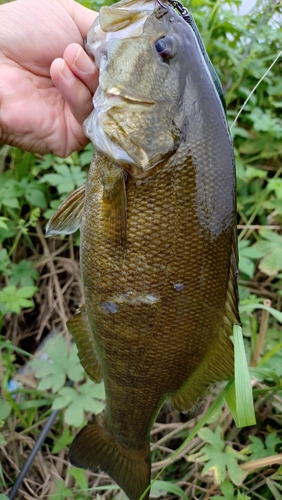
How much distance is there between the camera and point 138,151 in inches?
46.3

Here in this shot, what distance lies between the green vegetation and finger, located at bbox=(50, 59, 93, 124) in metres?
0.72

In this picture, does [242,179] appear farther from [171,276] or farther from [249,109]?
[171,276]

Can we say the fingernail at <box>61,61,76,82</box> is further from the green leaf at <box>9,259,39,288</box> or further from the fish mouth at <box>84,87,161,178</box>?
the green leaf at <box>9,259,39,288</box>

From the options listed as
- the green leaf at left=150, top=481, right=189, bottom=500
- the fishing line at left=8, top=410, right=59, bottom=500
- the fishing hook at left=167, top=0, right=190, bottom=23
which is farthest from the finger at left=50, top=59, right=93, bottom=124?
A: the green leaf at left=150, top=481, right=189, bottom=500

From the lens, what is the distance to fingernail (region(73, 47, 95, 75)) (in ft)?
4.35

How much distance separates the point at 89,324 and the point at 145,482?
0.58 m

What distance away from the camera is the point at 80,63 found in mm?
1342

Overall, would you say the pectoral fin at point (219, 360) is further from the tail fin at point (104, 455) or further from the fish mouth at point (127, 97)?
the fish mouth at point (127, 97)

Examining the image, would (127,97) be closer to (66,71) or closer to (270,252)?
(66,71)

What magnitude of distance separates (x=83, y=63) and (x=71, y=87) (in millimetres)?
88

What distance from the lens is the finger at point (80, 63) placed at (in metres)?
1.33

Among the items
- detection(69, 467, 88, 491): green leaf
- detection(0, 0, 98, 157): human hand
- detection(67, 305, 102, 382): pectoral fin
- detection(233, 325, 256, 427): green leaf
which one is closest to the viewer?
detection(233, 325, 256, 427): green leaf

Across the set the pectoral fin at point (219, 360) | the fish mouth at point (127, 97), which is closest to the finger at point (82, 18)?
the fish mouth at point (127, 97)

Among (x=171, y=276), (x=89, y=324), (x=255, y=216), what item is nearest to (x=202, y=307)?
(x=171, y=276)
